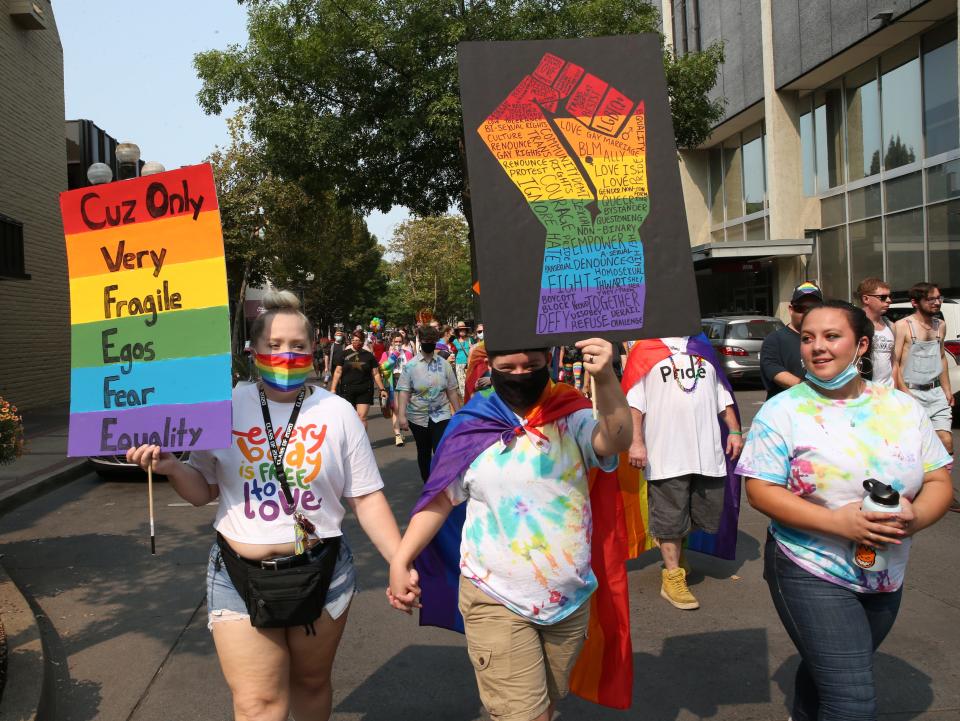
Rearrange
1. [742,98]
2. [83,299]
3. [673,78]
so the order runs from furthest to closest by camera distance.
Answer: [742,98]
[673,78]
[83,299]

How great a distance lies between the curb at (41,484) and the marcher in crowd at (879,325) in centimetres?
848

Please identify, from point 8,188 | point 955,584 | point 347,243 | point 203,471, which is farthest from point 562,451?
point 347,243

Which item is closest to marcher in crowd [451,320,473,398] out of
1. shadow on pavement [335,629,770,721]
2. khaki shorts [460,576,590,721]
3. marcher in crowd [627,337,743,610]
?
marcher in crowd [627,337,743,610]

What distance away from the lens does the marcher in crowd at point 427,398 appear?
8805 millimetres

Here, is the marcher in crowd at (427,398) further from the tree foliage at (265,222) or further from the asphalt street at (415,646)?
the tree foliage at (265,222)

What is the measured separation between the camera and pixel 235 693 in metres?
2.88

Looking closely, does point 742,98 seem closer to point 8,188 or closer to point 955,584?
point 8,188

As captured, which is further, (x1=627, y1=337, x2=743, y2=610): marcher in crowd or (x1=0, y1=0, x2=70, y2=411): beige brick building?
(x1=0, y1=0, x2=70, y2=411): beige brick building

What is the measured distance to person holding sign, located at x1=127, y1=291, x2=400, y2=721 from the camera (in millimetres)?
2867

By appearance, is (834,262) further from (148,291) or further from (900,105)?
(148,291)

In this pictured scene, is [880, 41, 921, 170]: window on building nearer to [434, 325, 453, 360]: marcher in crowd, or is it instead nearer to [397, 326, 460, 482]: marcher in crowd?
[434, 325, 453, 360]: marcher in crowd

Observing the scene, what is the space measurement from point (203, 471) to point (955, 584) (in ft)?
15.7

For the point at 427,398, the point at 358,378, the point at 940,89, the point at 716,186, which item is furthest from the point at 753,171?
the point at 427,398

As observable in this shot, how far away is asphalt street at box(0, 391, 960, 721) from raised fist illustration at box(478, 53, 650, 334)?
2118 mm
